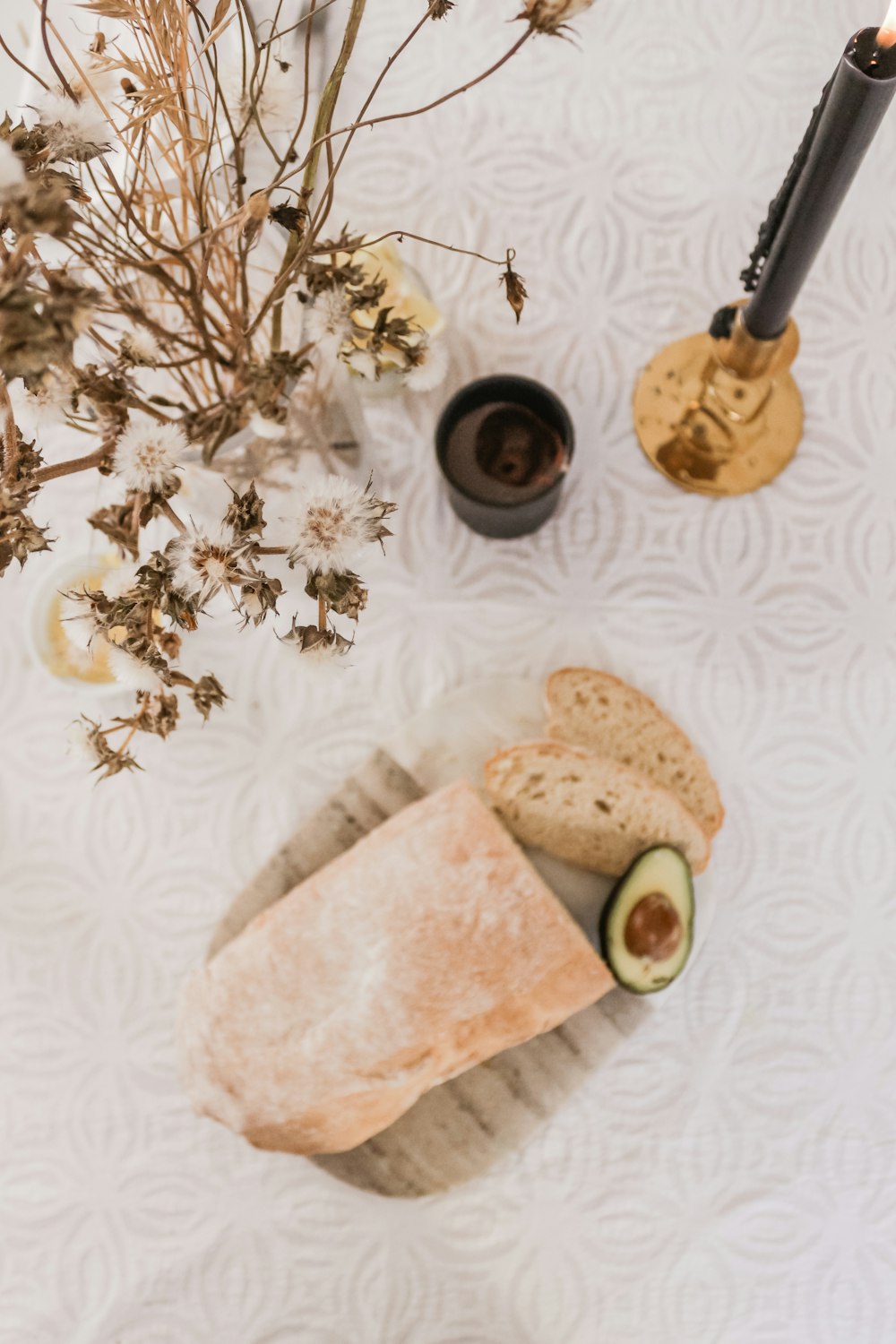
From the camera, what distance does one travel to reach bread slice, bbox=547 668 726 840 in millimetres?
857

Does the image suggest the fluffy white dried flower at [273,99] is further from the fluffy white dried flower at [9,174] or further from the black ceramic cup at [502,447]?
the black ceramic cup at [502,447]

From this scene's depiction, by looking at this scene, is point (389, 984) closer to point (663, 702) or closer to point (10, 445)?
point (663, 702)

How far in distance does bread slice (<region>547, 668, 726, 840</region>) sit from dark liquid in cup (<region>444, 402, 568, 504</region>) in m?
0.17

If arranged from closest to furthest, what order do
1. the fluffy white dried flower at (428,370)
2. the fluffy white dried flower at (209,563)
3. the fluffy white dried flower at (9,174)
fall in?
1. the fluffy white dried flower at (9,174)
2. the fluffy white dried flower at (209,563)
3. the fluffy white dried flower at (428,370)

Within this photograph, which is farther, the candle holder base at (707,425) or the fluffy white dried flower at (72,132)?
the candle holder base at (707,425)

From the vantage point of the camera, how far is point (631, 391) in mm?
900

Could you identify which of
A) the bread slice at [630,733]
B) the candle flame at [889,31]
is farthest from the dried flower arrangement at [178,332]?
the bread slice at [630,733]

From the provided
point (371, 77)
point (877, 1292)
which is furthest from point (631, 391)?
point (877, 1292)

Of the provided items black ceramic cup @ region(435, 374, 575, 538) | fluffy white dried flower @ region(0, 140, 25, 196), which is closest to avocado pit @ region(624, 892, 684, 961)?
black ceramic cup @ region(435, 374, 575, 538)

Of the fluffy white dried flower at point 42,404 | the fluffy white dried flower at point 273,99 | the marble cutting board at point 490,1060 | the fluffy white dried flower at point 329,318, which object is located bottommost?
the marble cutting board at point 490,1060

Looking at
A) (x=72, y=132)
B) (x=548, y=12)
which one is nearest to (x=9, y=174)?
(x=72, y=132)

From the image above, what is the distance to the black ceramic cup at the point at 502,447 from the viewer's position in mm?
814

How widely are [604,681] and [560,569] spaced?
0.37ft

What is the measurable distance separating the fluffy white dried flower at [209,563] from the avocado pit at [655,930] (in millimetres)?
515
